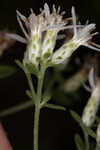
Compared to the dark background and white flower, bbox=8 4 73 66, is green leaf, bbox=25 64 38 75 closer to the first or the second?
white flower, bbox=8 4 73 66

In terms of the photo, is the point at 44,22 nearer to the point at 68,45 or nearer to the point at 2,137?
the point at 68,45

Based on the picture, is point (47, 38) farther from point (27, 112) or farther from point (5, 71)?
point (27, 112)

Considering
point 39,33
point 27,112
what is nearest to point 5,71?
point 39,33

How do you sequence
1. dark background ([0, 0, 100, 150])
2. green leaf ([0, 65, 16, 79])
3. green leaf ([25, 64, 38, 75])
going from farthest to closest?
dark background ([0, 0, 100, 150]) → green leaf ([0, 65, 16, 79]) → green leaf ([25, 64, 38, 75])

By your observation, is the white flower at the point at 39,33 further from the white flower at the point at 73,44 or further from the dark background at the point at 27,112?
the dark background at the point at 27,112

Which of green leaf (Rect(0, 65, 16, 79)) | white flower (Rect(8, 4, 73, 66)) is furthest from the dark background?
white flower (Rect(8, 4, 73, 66))

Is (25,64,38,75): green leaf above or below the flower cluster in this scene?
below

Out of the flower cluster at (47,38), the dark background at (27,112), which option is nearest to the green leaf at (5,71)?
the flower cluster at (47,38)

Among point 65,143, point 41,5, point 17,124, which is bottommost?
point 65,143

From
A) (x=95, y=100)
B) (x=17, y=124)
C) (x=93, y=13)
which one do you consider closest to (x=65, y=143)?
(x=17, y=124)
